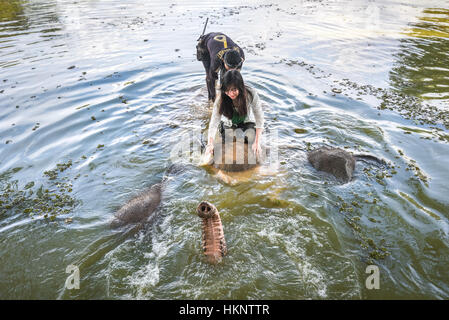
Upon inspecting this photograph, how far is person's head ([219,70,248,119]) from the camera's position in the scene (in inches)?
163

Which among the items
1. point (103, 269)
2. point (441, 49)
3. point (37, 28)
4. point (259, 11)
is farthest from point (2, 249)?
point (259, 11)

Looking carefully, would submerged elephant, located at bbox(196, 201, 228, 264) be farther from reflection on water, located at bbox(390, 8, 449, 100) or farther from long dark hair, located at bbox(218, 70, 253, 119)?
reflection on water, located at bbox(390, 8, 449, 100)

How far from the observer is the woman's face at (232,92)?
422 cm

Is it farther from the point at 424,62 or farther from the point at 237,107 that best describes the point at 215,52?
the point at 424,62

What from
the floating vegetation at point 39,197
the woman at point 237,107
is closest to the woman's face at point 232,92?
the woman at point 237,107

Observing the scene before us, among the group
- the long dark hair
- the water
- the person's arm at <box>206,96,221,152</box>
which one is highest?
the long dark hair

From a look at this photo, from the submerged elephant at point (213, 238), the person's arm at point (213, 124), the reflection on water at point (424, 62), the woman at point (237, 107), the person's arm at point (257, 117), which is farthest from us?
the reflection on water at point (424, 62)

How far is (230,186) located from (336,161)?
75.9 inches

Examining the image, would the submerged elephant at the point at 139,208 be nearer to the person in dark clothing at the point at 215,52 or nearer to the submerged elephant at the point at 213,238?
the submerged elephant at the point at 213,238

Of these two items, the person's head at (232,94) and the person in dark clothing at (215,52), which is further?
the person in dark clothing at (215,52)

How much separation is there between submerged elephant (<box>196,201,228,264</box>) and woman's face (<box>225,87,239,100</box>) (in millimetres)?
2052

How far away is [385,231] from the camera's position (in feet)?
12.2

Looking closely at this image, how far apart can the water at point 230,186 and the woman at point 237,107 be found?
0.82 m

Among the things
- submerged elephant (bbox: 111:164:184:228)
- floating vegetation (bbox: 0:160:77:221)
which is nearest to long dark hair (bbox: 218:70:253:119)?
submerged elephant (bbox: 111:164:184:228)
